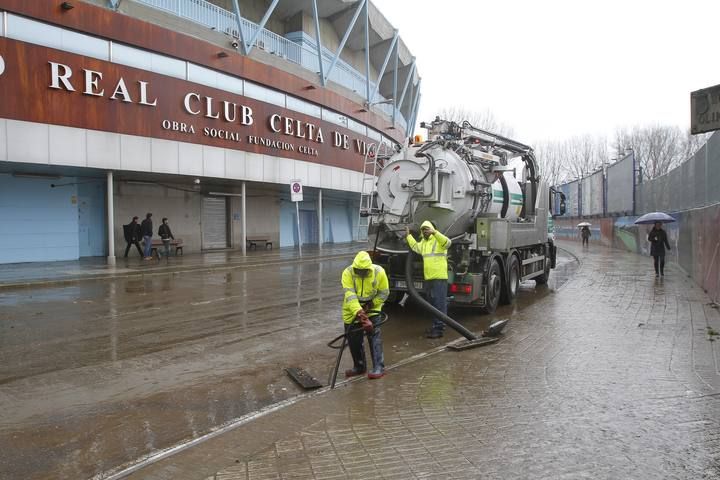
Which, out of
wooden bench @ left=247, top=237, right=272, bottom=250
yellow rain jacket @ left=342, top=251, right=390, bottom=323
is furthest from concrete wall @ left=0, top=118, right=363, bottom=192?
yellow rain jacket @ left=342, top=251, right=390, bottom=323

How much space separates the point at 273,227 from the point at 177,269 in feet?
41.2

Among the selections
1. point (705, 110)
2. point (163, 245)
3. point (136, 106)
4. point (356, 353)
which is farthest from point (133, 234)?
point (705, 110)

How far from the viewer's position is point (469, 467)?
3594 millimetres

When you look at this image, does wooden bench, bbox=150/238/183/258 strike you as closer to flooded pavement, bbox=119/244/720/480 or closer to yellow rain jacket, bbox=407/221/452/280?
yellow rain jacket, bbox=407/221/452/280

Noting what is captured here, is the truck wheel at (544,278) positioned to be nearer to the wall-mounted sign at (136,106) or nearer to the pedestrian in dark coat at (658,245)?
Answer: the pedestrian in dark coat at (658,245)

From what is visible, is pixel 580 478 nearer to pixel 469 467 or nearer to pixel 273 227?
pixel 469 467

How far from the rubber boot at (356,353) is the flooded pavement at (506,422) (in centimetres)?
36

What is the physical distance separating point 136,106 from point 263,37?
10214 mm

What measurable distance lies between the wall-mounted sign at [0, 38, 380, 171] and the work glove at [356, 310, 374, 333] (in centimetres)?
1488

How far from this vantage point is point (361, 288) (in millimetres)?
5836

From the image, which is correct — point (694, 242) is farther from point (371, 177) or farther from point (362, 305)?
point (362, 305)

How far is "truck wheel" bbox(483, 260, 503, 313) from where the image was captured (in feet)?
32.1

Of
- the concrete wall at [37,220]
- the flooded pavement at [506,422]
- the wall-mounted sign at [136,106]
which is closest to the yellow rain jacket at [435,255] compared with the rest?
the flooded pavement at [506,422]

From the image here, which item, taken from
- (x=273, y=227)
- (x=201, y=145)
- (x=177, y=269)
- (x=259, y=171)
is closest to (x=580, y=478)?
(x=177, y=269)
